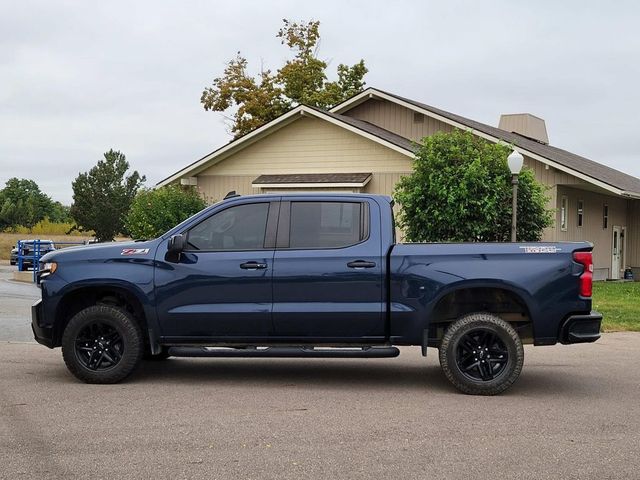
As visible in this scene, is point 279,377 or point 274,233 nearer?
point 274,233

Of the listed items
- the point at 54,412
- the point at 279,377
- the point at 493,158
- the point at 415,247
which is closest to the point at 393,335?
the point at 415,247

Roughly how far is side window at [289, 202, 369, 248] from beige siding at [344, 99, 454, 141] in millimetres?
19565

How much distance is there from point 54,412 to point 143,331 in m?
1.64

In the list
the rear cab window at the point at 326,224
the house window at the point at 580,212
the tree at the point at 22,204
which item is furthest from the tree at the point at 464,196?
the tree at the point at 22,204

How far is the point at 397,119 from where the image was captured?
28406 mm

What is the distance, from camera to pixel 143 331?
327 inches

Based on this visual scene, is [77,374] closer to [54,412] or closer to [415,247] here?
[54,412]

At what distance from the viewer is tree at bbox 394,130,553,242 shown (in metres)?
20.0

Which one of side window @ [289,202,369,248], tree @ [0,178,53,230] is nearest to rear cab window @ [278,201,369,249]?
side window @ [289,202,369,248]

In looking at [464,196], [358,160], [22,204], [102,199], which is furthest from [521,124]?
[22,204]

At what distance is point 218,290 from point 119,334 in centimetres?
114

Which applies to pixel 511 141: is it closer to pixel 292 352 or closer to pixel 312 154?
pixel 312 154

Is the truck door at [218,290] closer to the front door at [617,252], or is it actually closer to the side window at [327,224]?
the side window at [327,224]

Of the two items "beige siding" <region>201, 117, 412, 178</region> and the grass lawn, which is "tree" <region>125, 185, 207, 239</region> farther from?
Answer: the grass lawn
